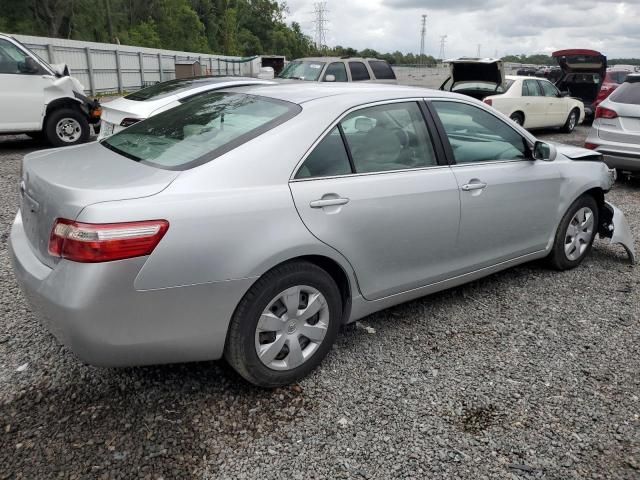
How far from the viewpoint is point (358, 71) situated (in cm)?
1274

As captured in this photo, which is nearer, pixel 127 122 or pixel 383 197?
Result: pixel 383 197

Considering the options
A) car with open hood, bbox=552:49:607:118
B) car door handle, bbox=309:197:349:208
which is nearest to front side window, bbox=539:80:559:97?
car with open hood, bbox=552:49:607:118

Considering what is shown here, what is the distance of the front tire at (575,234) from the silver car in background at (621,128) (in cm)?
361

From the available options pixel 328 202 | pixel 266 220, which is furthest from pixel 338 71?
pixel 266 220

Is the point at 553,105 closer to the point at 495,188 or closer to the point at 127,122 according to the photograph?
the point at 127,122

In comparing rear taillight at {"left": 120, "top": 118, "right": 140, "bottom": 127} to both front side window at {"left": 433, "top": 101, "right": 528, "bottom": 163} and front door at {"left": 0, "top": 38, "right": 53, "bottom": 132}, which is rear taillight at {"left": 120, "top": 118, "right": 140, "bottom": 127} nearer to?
front door at {"left": 0, "top": 38, "right": 53, "bottom": 132}

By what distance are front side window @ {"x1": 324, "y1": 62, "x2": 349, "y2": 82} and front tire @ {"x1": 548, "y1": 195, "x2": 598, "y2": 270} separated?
27.3 ft

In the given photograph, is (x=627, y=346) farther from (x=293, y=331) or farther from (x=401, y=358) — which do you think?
(x=293, y=331)

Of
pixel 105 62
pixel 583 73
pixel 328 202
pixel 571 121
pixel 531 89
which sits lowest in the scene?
pixel 571 121

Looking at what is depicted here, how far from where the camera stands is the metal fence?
22172 millimetres

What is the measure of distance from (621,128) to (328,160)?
21.6ft

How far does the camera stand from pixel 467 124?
390 cm

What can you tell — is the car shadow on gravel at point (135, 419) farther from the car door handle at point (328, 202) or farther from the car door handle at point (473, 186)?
the car door handle at point (473, 186)

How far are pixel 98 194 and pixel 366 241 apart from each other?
142 centimetres
